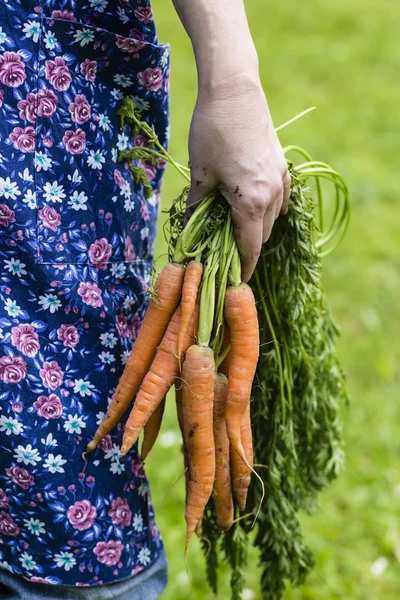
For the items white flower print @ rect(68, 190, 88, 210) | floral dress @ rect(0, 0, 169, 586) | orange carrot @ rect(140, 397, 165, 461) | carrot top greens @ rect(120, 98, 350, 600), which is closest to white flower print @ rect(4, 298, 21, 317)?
floral dress @ rect(0, 0, 169, 586)

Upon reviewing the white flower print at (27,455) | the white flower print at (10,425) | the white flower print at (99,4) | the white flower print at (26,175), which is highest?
the white flower print at (99,4)

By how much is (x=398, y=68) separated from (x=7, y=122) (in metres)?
6.83

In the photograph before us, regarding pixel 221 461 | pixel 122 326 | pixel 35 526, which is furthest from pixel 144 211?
pixel 35 526

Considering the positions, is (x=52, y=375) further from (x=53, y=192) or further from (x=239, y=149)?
(x=239, y=149)

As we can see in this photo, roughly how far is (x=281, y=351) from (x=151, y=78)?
0.68m

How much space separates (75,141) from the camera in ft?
4.69

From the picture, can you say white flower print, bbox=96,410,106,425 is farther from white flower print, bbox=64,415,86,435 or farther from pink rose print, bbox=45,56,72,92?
pink rose print, bbox=45,56,72,92

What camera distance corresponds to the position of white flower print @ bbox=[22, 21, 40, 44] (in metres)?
1.34

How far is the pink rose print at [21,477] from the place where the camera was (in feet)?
4.71

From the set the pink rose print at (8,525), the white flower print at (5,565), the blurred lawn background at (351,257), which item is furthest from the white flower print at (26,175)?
the blurred lawn background at (351,257)

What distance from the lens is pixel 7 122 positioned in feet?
4.44

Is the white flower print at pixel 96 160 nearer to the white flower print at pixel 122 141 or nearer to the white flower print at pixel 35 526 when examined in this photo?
the white flower print at pixel 122 141

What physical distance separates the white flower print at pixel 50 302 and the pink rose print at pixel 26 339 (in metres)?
0.05

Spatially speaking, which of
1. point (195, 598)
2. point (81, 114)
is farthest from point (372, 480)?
point (81, 114)
